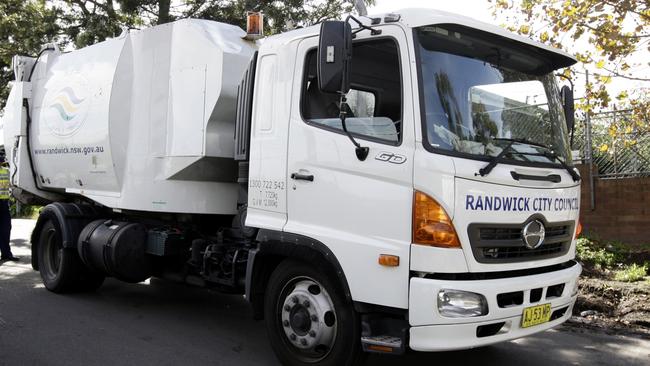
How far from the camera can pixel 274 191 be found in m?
4.45

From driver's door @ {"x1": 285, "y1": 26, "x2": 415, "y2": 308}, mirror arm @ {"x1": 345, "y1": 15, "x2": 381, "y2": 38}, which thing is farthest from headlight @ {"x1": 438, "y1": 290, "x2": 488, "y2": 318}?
mirror arm @ {"x1": 345, "y1": 15, "x2": 381, "y2": 38}

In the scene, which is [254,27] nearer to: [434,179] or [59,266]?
[434,179]

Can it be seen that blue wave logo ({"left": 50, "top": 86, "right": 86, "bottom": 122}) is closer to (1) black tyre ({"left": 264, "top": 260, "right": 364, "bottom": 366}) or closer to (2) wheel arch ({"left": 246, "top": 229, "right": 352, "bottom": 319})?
(2) wheel arch ({"left": 246, "top": 229, "right": 352, "bottom": 319})

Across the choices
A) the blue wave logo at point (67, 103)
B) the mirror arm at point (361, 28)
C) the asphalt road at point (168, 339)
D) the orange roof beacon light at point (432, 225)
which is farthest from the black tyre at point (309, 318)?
the blue wave logo at point (67, 103)

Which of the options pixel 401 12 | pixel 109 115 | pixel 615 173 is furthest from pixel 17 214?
pixel 401 12

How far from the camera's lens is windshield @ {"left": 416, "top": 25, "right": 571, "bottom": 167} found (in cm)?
370

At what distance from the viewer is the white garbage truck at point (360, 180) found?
11.7 feet

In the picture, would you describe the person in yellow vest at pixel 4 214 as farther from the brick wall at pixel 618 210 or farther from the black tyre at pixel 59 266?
the brick wall at pixel 618 210

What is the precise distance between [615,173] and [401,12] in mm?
7542

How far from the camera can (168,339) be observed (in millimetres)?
5262

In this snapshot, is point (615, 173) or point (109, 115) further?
point (615, 173)

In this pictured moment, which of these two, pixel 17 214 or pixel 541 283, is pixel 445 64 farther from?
pixel 17 214

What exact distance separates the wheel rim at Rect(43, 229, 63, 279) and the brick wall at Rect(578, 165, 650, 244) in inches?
322

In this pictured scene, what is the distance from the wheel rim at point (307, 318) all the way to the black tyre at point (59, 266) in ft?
11.5
